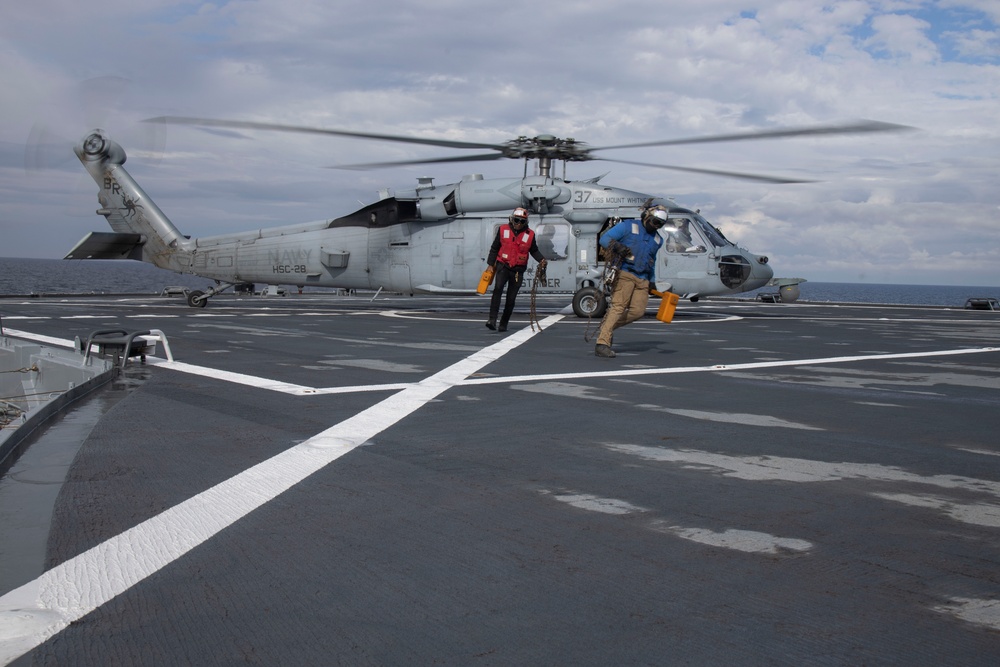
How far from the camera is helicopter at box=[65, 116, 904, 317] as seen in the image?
18.0 m

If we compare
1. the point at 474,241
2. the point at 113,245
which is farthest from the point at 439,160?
the point at 113,245

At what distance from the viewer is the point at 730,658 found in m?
2.20

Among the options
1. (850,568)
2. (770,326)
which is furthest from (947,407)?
(770,326)

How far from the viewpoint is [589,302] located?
58.6 ft

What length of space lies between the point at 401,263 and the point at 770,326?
341 inches

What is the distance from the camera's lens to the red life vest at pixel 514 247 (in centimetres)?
1371

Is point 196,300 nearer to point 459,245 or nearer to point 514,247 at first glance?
point 459,245

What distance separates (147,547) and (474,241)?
16507 millimetres

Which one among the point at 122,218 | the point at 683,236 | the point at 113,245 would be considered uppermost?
the point at 122,218

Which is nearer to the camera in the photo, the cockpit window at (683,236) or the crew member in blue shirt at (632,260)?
the crew member in blue shirt at (632,260)

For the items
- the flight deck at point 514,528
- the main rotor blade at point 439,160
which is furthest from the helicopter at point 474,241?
the flight deck at point 514,528

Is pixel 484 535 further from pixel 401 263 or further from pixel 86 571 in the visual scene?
pixel 401 263

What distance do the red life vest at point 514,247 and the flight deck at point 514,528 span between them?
21.0 feet

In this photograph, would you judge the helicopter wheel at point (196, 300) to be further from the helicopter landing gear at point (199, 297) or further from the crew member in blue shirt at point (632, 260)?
the crew member in blue shirt at point (632, 260)
